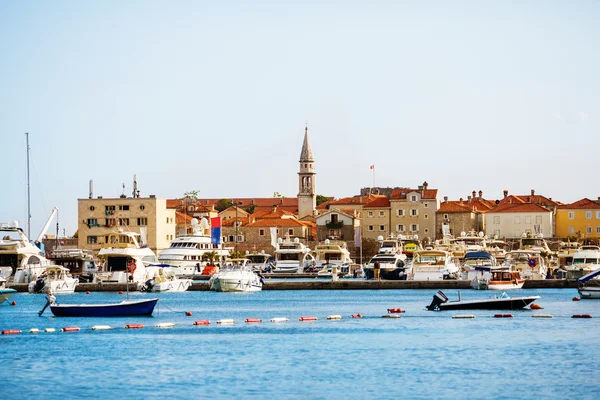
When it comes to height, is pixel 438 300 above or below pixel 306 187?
below

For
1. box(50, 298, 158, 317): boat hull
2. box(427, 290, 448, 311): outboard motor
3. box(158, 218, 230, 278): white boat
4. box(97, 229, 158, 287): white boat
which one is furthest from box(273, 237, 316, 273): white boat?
box(50, 298, 158, 317): boat hull

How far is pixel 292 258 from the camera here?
12381cm

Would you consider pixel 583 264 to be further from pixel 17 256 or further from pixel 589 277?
pixel 17 256

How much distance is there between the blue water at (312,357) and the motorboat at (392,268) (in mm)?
32011

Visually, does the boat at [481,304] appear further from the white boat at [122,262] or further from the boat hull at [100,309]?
the white boat at [122,262]

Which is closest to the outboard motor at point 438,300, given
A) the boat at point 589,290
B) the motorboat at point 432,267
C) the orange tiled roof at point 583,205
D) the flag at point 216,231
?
the boat at point 589,290

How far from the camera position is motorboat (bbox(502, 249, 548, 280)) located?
9300 centimetres

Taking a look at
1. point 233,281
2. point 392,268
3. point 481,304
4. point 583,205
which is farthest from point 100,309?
point 583,205

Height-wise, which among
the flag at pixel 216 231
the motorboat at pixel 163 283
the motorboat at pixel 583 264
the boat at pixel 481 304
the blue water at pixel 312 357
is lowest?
the blue water at pixel 312 357

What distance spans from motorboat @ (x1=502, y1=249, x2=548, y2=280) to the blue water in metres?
28.7

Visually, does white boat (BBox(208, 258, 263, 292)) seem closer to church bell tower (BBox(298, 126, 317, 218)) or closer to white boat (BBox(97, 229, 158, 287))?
white boat (BBox(97, 229, 158, 287))

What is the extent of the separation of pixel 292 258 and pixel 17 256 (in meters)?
38.4

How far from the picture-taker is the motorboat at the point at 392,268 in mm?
96144

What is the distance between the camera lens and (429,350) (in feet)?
145
